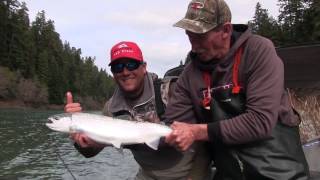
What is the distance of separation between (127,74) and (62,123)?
0.90 meters

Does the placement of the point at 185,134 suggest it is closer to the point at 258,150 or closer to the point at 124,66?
the point at 258,150

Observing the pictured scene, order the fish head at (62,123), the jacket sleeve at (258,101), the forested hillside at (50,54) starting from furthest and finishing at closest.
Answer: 1. the forested hillside at (50,54)
2. the fish head at (62,123)
3. the jacket sleeve at (258,101)

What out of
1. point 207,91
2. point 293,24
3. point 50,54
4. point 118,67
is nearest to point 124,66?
point 118,67

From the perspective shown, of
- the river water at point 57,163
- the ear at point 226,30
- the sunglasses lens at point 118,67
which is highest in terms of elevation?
the ear at point 226,30

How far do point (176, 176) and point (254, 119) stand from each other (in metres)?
1.29

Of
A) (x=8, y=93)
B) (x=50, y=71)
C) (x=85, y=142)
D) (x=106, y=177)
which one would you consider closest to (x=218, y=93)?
(x=85, y=142)

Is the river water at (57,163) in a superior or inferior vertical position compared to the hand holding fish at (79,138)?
inferior

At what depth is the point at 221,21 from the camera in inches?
165

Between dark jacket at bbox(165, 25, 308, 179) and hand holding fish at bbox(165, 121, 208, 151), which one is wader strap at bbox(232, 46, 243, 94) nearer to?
dark jacket at bbox(165, 25, 308, 179)

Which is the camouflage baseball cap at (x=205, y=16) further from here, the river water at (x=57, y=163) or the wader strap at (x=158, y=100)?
the river water at (x=57, y=163)

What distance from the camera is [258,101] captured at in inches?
156

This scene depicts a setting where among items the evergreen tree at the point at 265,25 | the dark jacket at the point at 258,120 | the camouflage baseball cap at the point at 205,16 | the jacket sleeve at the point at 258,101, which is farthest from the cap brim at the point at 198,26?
the evergreen tree at the point at 265,25

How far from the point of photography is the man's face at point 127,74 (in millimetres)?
5145

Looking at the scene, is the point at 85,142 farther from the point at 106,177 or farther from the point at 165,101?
the point at 106,177
